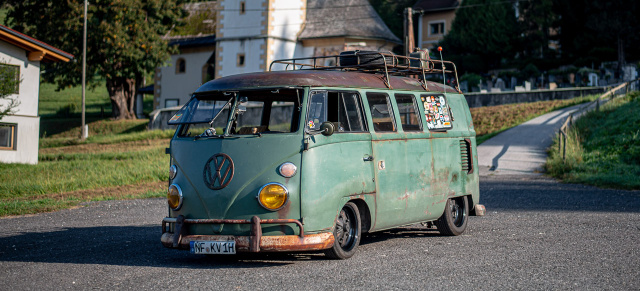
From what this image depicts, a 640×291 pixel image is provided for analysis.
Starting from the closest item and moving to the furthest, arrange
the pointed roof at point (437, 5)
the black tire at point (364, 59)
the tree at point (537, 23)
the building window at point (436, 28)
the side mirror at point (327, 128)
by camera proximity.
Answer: the side mirror at point (327, 128)
the black tire at point (364, 59)
the tree at point (537, 23)
the pointed roof at point (437, 5)
the building window at point (436, 28)

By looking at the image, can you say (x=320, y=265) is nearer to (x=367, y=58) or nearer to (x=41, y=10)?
(x=367, y=58)

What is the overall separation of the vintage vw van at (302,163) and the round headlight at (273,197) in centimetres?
1

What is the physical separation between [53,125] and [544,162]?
143ft

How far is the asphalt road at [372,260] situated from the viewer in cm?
722

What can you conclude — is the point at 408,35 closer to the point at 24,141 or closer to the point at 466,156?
the point at 24,141

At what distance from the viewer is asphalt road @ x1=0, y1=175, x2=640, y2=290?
7223 mm

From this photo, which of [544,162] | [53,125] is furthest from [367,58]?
[53,125]

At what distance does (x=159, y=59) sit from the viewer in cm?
5238

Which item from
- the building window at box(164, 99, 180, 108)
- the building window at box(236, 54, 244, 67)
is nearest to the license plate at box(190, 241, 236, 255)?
the building window at box(236, 54, 244, 67)

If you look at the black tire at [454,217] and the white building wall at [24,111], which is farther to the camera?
the white building wall at [24,111]

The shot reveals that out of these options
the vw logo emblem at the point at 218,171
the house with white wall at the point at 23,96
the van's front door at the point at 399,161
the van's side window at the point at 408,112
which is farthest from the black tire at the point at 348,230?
the house with white wall at the point at 23,96

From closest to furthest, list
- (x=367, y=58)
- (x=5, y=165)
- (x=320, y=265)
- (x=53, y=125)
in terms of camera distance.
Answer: (x=320, y=265), (x=367, y=58), (x=5, y=165), (x=53, y=125)

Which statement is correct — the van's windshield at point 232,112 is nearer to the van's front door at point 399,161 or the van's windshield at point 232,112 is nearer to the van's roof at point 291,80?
the van's roof at point 291,80

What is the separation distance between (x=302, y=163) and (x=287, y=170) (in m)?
0.19
